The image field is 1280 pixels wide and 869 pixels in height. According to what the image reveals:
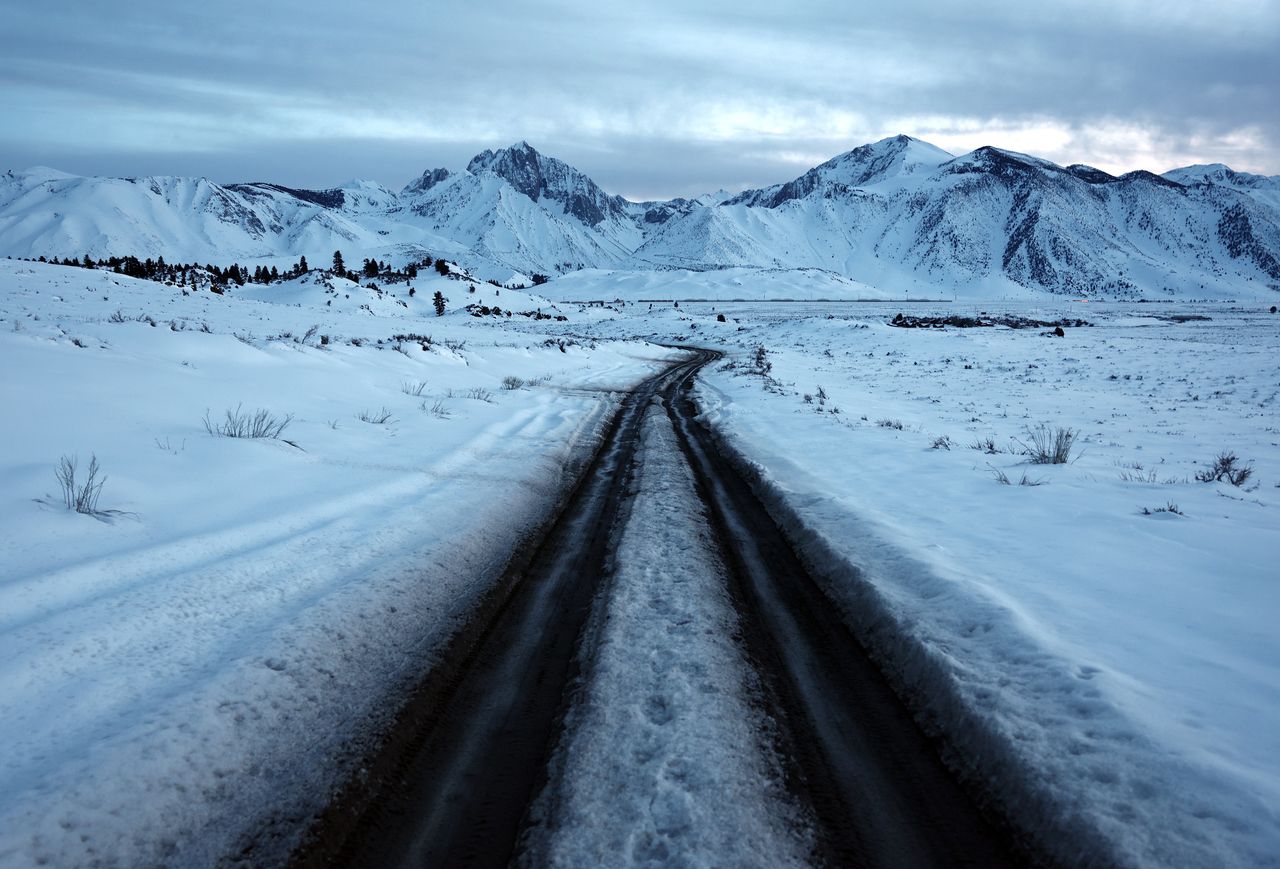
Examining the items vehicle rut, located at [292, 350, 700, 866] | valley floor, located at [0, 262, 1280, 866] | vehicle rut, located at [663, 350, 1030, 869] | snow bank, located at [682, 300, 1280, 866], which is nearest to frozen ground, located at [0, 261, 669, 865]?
valley floor, located at [0, 262, 1280, 866]

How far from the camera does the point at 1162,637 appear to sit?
12.4 ft

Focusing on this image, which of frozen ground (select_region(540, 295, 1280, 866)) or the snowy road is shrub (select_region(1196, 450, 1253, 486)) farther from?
the snowy road

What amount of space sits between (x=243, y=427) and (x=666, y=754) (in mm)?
7515

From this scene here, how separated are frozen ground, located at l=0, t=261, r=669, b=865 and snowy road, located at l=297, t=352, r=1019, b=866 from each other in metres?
0.38

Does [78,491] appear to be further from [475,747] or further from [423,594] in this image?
[475,747]

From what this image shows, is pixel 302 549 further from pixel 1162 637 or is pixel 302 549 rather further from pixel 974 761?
pixel 1162 637

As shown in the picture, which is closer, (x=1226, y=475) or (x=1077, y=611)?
(x=1077, y=611)

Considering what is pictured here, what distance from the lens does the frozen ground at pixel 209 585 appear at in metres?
2.55

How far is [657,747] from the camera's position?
115 inches

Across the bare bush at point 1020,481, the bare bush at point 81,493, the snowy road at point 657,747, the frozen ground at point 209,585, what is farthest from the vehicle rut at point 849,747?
the bare bush at point 81,493

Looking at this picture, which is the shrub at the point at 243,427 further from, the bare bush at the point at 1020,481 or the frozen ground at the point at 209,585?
the bare bush at the point at 1020,481

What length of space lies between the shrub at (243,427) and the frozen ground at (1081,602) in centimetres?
655

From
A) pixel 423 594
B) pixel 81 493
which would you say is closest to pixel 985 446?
pixel 423 594

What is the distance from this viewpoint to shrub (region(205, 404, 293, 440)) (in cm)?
764
